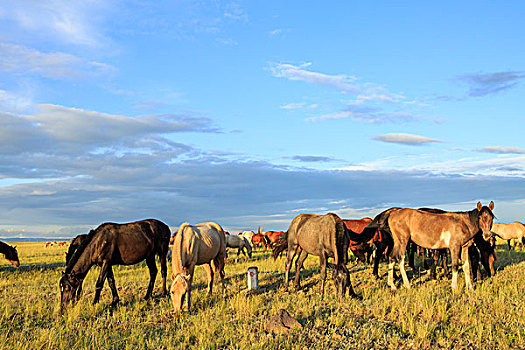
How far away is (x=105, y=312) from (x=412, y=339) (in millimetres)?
7795

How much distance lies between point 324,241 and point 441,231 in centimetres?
424

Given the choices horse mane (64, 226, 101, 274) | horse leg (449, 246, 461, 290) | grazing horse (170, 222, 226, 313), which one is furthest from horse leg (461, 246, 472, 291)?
horse mane (64, 226, 101, 274)

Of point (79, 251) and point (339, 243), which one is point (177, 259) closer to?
point (79, 251)

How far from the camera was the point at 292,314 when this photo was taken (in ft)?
31.9

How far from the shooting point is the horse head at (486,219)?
1265 centimetres

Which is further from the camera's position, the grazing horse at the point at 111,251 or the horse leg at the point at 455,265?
the horse leg at the point at 455,265

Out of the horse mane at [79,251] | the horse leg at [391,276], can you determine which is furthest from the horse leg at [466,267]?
the horse mane at [79,251]

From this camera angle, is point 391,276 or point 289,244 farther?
point 289,244

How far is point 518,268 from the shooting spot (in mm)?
17297

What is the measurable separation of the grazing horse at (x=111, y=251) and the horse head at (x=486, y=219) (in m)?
10.7

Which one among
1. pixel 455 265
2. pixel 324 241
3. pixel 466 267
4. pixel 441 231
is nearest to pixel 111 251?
pixel 324 241

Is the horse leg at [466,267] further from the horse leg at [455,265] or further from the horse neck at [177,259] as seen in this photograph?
the horse neck at [177,259]

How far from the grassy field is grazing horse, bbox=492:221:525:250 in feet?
64.0

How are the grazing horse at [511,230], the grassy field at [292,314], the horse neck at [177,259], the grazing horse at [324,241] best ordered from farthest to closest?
1. the grazing horse at [511,230]
2. the grazing horse at [324,241]
3. the horse neck at [177,259]
4. the grassy field at [292,314]
